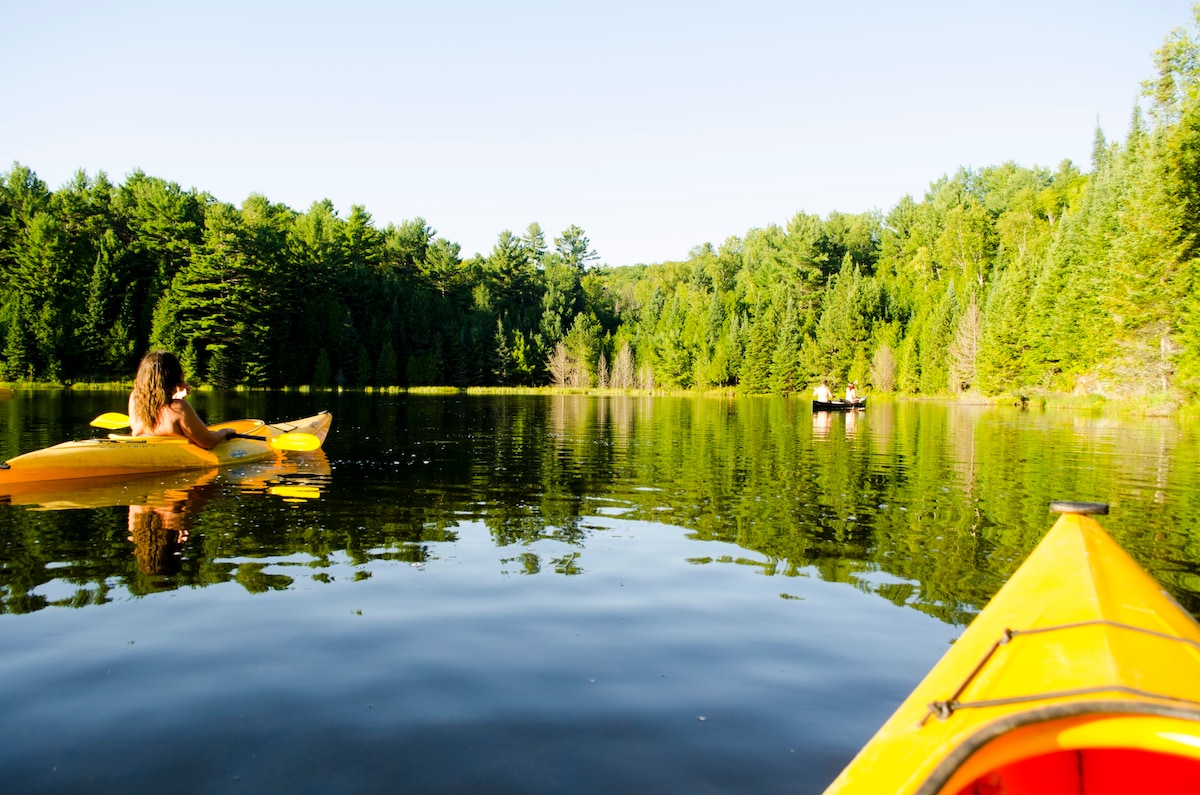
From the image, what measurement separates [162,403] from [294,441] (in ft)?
11.9

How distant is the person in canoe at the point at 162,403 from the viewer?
38.3 ft

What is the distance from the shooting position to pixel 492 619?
5820mm

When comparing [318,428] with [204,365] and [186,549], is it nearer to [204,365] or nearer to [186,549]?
[186,549]

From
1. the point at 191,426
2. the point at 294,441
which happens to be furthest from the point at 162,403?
the point at 294,441

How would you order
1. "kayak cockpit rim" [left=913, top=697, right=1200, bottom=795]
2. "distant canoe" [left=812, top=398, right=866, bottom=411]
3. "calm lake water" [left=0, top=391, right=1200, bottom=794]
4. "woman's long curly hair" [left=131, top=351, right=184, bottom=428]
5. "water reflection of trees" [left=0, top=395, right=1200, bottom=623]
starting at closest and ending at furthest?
"kayak cockpit rim" [left=913, top=697, right=1200, bottom=795], "calm lake water" [left=0, top=391, right=1200, bottom=794], "water reflection of trees" [left=0, top=395, right=1200, bottom=623], "woman's long curly hair" [left=131, top=351, right=184, bottom=428], "distant canoe" [left=812, top=398, right=866, bottom=411]

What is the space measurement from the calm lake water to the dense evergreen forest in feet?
105

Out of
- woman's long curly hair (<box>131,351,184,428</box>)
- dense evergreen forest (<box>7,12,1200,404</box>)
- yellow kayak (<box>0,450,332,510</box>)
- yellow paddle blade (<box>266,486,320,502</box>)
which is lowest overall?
yellow paddle blade (<box>266,486,320,502</box>)

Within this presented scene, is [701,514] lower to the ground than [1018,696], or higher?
lower

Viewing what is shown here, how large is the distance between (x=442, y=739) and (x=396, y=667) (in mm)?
1055

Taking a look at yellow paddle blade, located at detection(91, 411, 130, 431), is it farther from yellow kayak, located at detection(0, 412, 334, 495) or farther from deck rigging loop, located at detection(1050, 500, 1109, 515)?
deck rigging loop, located at detection(1050, 500, 1109, 515)

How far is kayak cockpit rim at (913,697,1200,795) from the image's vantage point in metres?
2.29

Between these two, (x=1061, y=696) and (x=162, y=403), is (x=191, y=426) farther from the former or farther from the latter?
(x=1061, y=696)

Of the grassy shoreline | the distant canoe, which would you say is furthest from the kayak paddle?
the distant canoe

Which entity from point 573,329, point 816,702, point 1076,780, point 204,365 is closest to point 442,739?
point 816,702
